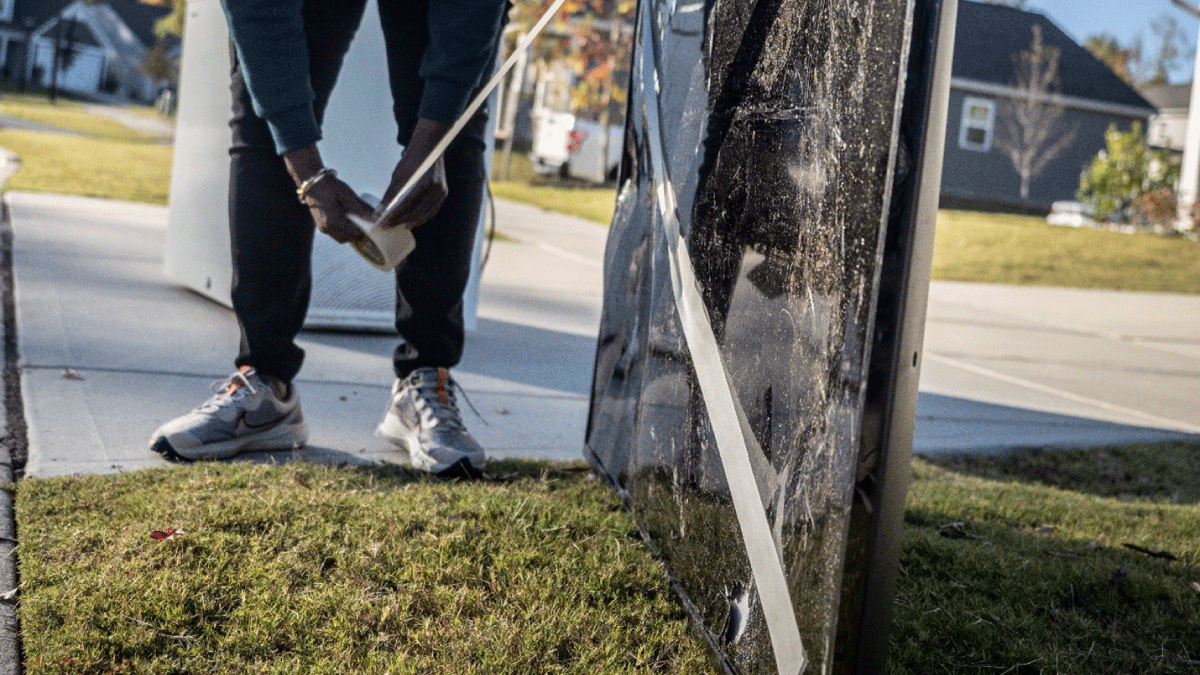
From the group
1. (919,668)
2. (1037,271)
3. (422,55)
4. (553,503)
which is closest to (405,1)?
(422,55)

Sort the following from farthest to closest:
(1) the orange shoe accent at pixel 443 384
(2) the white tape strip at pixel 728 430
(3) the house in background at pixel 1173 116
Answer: (3) the house in background at pixel 1173 116
(1) the orange shoe accent at pixel 443 384
(2) the white tape strip at pixel 728 430

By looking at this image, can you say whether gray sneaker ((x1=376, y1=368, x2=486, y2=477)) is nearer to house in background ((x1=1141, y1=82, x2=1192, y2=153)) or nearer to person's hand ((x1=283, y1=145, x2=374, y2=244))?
person's hand ((x1=283, y1=145, x2=374, y2=244))

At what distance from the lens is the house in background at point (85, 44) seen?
63344 millimetres

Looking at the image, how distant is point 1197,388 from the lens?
17.5 ft

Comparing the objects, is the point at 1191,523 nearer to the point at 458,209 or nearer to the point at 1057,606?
the point at 1057,606

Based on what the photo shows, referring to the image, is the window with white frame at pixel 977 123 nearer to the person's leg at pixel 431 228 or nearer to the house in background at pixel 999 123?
the house in background at pixel 999 123

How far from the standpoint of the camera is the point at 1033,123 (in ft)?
99.7

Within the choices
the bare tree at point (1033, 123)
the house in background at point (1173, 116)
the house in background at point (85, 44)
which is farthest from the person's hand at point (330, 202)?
the house in background at point (85, 44)

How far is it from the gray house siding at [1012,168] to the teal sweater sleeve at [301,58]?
28.5m

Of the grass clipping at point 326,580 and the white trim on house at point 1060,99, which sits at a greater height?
the white trim on house at point 1060,99

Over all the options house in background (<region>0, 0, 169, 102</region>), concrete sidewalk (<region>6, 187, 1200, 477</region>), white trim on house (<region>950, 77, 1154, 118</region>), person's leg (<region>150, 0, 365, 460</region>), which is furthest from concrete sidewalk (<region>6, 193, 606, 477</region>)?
house in background (<region>0, 0, 169, 102</region>)

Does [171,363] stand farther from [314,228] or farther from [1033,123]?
[1033,123]

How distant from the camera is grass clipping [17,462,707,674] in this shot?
4.93 ft

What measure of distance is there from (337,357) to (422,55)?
4.43 feet
